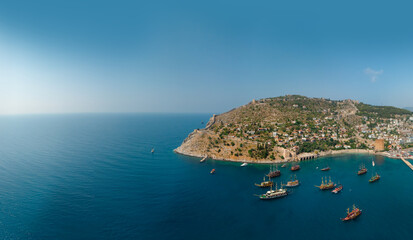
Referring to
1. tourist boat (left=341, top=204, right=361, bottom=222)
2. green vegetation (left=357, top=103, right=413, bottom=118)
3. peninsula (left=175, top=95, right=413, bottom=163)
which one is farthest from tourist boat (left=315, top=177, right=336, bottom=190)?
green vegetation (left=357, top=103, right=413, bottom=118)

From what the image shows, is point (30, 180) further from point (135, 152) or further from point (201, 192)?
point (201, 192)

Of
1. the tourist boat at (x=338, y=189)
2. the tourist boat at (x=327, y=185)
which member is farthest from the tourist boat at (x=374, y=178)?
the tourist boat at (x=327, y=185)

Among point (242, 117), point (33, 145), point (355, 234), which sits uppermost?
point (242, 117)

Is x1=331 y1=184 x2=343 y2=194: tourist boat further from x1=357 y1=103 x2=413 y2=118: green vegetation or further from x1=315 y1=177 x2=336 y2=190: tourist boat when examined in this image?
x1=357 y1=103 x2=413 y2=118: green vegetation

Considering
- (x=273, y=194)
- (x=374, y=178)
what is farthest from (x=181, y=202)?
(x=374, y=178)

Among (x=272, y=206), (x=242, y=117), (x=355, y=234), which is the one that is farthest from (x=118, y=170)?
(x=242, y=117)

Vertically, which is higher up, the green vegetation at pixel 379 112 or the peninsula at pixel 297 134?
the green vegetation at pixel 379 112

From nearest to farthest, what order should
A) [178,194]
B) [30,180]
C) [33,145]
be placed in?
[178,194] < [30,180] < [33,145]

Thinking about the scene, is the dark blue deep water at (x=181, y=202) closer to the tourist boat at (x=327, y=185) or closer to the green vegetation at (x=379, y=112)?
the tourist boat at (x=327, y=185)
